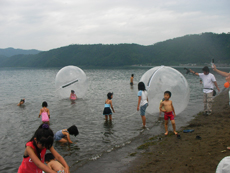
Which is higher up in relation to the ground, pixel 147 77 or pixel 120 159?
pixel 147 77

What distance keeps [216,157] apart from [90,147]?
358cm

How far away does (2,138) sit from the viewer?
23.8 feet

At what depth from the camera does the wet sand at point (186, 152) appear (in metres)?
4.01

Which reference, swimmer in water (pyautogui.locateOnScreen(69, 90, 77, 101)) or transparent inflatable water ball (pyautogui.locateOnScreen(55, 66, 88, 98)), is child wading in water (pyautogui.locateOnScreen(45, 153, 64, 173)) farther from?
swimmer in water (pyautogui.locateOnScreen(69, 90, 77, 101))

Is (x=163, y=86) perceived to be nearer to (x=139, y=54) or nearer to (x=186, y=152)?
(x=186, y=152)

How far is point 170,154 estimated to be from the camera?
15.8 ft

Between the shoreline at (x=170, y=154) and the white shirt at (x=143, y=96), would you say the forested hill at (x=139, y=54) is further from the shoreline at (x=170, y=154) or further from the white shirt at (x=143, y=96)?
the shoreline at (x=170, y=154)

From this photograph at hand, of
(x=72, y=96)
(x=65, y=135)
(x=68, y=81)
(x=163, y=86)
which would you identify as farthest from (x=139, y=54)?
(x=65, y=135)

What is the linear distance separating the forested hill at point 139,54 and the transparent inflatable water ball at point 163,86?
88.2m

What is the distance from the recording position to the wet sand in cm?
401

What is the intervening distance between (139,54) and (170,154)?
141 m

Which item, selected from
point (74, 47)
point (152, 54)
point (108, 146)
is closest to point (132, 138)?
point (108, 146)

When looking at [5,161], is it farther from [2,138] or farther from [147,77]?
[147,77]

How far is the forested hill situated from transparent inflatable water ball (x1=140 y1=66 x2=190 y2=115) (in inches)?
3474
